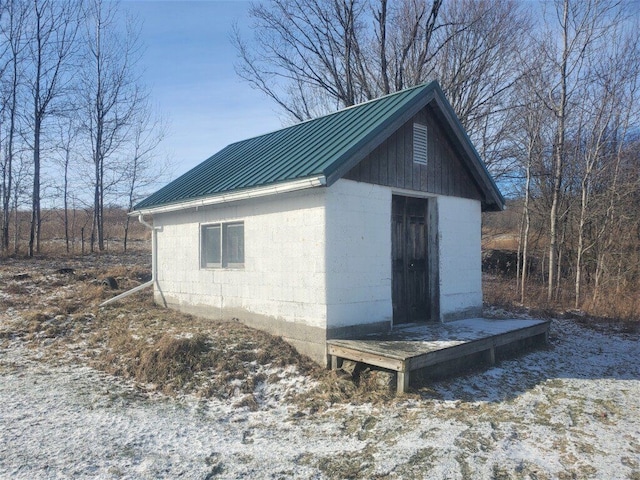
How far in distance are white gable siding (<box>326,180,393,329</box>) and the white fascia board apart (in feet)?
1.53

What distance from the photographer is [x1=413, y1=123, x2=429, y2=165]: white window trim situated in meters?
8.90

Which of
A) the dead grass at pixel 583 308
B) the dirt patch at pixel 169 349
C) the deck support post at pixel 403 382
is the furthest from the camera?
the dead grass at pixel 583 308

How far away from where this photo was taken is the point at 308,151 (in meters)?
8.38

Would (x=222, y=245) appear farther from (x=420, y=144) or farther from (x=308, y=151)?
(x=420, y=144)

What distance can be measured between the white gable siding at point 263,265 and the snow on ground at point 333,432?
70.8 inches

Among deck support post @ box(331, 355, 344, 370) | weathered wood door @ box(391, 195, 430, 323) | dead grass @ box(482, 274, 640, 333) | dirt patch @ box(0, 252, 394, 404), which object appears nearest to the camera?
dirt patch @ box(0, 252, 394, 404)

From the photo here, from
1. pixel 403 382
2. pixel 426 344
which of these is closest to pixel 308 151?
pixel 426 344

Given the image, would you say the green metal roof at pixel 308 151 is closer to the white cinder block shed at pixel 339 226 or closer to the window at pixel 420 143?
the white cinder block shed at pixel 339 226

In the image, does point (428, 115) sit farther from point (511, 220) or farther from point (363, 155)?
point (511, 220)

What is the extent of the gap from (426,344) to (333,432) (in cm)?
240

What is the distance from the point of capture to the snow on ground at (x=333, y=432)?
4.42 metres

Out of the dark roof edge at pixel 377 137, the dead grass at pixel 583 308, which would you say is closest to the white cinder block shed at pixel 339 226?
the dark roof edge at pixel 377 137

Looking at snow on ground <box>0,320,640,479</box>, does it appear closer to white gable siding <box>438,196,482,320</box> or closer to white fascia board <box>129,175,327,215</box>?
white gable siding <box>438,196,482,320</box>

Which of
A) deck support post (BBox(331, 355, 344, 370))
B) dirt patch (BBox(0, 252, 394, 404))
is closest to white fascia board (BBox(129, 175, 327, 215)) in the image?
dirt patch (BBox(0, 252, 394, 404))
